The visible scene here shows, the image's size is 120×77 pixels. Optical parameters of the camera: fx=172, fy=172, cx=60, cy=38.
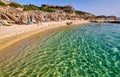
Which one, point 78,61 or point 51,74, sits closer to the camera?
point 51,74

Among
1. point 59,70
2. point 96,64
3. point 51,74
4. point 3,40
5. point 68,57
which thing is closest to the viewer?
point 51,74

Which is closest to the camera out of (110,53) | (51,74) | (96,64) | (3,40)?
(51,74)

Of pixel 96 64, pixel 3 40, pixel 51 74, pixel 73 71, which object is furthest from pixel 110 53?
pixel 3 40

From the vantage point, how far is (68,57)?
40.7 ft

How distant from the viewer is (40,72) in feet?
30.6

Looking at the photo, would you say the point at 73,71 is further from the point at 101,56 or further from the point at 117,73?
the point at 101,56

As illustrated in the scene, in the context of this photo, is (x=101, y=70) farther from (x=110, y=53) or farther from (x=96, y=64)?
(x=110, y=53)

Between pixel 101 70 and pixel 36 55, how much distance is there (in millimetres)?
5412

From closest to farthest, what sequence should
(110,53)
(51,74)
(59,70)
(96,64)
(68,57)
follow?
(51,74) < (59,70) < (96,64) < (68,57) < (110,53)

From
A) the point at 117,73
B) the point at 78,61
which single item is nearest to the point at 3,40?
the point at 78,61

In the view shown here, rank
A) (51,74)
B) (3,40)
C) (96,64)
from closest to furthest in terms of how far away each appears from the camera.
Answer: (51,74)
(96,64)
(3,40)

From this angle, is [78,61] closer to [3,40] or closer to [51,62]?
[51,62]

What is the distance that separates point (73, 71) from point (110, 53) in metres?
5.48

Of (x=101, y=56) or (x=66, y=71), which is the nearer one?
(x=66, y=71)
